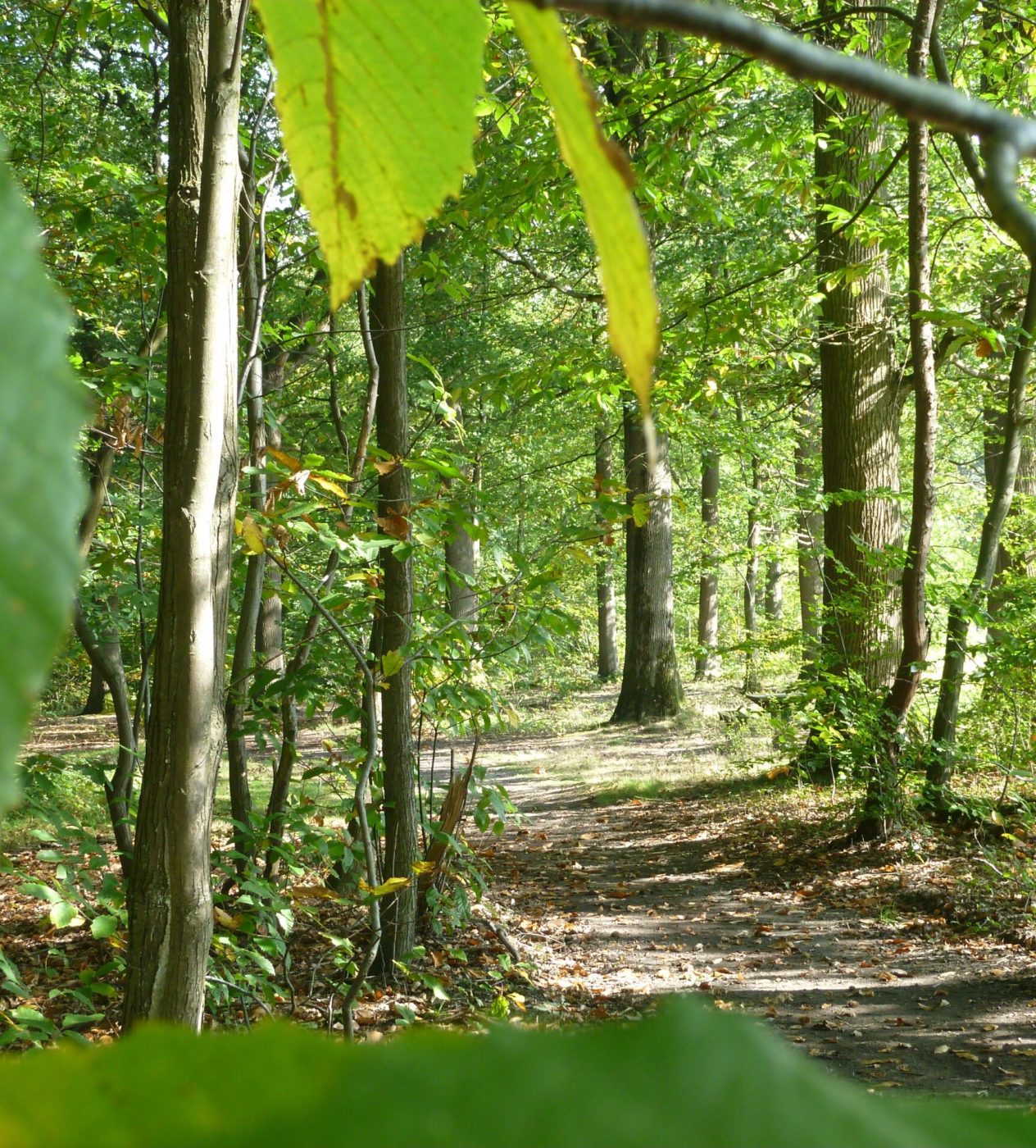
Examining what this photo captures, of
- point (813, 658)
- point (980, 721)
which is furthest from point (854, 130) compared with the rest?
point (980, 721)

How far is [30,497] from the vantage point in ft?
0.36

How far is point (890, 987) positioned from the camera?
532cm

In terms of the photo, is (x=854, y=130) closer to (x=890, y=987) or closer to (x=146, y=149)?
(x=146, y=149)

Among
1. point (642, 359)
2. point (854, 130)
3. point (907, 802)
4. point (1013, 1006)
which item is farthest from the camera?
point (854, 130)

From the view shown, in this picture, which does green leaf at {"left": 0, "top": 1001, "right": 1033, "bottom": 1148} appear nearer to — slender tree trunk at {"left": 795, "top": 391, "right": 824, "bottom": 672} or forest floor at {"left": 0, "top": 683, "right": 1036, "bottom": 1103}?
forest floor at {"left": 0, "top": 683, "right": 1036, "bottom": 1103}

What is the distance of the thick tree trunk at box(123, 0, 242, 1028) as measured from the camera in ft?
8.48

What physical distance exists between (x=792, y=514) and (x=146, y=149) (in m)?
11.8

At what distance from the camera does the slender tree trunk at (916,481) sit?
5.35m

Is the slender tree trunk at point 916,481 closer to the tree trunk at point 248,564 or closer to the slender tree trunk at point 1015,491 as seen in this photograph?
the slender tree trunk at point 1015,491

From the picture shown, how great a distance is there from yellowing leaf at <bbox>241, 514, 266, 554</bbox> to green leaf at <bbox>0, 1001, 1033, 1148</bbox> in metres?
3.10

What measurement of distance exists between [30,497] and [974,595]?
709 centimetres

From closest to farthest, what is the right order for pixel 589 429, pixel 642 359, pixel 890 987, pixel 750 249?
1. pixel 642 359
2. pixel 890 987
3. pixel 750 249
4. pixel 589 429

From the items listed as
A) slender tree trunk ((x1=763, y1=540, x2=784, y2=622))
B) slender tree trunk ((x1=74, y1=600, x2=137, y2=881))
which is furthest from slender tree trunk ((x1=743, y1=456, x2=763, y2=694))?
slender tree trunk ((x1=74, y1=600, x2=137, y2=881))

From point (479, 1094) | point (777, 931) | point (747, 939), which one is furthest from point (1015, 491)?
point (479, 1094)
